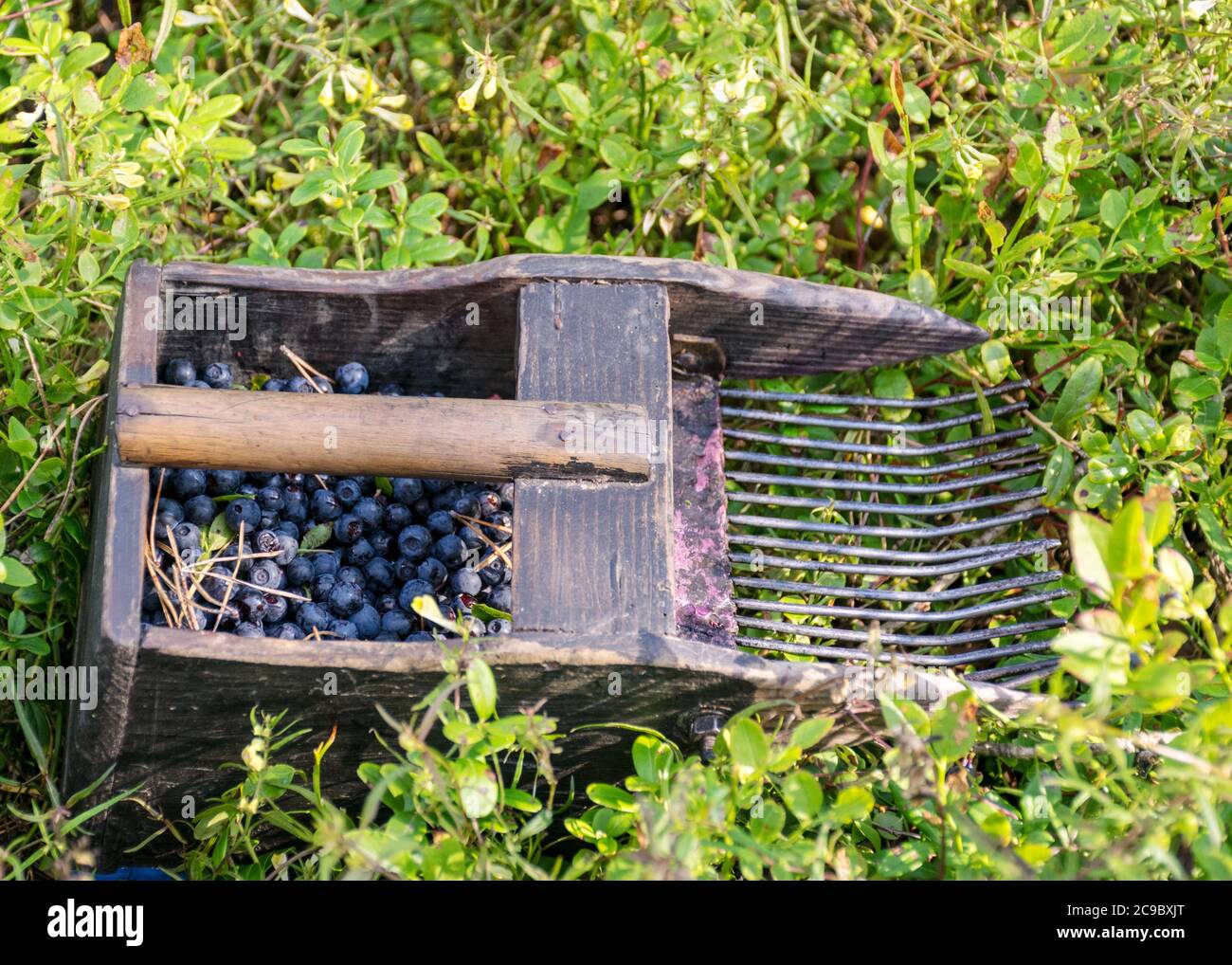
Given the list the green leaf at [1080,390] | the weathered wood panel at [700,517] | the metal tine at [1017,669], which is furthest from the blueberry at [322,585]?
the green leaf at [1080,390]

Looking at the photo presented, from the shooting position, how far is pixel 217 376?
7.81 ft

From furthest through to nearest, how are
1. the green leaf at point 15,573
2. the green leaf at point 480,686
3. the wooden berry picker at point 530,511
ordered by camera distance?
the green leaf at point 15,573, the wooden berry picker at point 530,511, the green leaf at point 480,686

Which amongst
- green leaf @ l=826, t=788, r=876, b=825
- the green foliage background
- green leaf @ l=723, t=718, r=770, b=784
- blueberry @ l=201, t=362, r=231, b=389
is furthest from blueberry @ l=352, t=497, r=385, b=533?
green leaf @ l=826, t=788, r=876, b=825

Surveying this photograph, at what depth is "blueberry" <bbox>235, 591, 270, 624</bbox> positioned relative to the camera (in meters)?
2.22

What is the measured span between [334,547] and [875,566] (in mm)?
1097

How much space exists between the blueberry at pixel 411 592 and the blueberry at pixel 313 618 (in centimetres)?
14

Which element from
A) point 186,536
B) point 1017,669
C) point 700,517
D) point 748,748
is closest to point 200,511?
point 186,536

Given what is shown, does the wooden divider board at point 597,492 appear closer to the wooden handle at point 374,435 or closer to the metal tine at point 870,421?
the wooden handle at point 374,435

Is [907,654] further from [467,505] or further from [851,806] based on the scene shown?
[467,505]

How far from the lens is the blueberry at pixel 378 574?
233 centimetres

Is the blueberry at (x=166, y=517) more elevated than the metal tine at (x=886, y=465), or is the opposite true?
the metal tine at (x=886, y=465)

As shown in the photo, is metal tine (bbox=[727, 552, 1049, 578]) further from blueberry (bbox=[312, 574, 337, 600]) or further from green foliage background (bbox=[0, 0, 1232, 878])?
blueberry (bbox=[312, 574, 337, 600])
